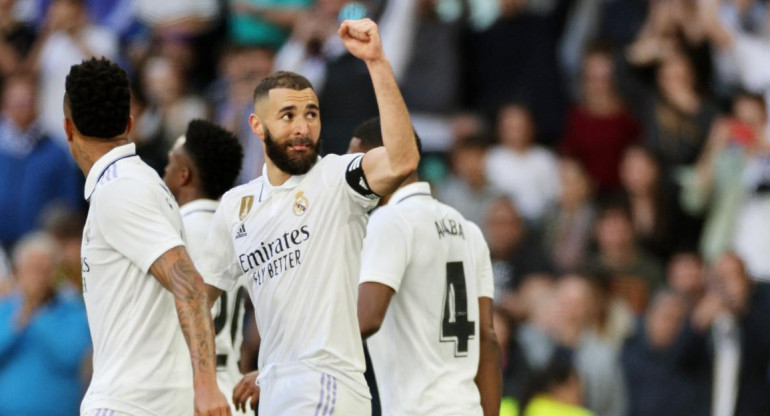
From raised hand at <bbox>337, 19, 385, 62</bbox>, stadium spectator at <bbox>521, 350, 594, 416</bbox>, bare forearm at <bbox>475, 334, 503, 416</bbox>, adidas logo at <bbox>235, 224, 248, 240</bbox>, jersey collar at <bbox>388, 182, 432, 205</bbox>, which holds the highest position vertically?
raised hand at <bbox>337, 19, 385, 62</bbox>

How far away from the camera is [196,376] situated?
6.08 m

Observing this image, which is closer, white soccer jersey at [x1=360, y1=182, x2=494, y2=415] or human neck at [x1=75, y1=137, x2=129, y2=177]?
human neck at [x1=75, y1=137, x2=129, y2=177]

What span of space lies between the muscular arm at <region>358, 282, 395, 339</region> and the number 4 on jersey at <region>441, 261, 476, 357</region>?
39 centimetres

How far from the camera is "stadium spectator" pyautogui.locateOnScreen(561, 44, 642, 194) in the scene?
14.0 meters

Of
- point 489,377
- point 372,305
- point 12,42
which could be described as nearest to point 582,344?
point 489,377

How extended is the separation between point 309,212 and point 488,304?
1738 mm

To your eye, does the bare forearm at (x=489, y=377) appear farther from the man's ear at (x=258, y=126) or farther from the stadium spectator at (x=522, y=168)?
the stadium spectator at (x=522, y=168)

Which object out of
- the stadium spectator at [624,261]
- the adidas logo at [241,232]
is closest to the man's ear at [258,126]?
the adidas logo at [241,232]

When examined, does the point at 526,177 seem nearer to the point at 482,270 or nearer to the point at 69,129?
the point at 482,270

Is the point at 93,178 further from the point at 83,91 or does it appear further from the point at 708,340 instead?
the point at 708,340

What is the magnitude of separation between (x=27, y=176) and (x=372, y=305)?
7585 mm

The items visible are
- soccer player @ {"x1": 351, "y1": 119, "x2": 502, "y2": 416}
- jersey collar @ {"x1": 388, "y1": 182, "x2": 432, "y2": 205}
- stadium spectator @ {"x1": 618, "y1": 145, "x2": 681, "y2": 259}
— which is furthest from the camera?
stadium spectator @ {"x1": 618, "y1": 145, "x2": 681, "y2": 259}

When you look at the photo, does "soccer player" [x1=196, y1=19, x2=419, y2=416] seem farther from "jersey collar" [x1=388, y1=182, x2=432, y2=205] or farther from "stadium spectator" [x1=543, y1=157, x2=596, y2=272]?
"stadium spectator" [x1=543, y1=157, x2=596, y2=272]

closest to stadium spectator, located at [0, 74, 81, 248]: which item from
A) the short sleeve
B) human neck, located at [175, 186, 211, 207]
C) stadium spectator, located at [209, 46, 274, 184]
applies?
stadium spectator, located at [209, 46, 274, 184]
